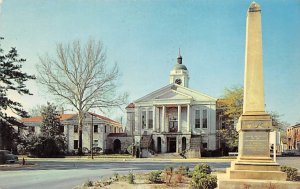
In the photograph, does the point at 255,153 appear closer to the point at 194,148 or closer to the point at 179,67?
the point at 194,148

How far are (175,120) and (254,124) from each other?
40.5 meters

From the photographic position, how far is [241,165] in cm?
1201

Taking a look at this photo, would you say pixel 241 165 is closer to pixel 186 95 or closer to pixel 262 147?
pixel 262 147

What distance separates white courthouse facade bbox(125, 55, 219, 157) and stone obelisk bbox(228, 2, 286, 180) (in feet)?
122

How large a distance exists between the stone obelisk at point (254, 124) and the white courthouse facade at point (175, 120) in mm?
37297

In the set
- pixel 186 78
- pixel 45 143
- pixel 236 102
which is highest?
pixel 186 78

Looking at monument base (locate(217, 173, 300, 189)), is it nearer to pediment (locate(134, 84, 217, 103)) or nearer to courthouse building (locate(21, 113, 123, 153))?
pediment (locate(134, 84, 217, 103))

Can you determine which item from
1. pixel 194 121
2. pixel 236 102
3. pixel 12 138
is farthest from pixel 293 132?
pixel 12 138

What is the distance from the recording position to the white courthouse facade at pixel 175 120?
50688 millimetres

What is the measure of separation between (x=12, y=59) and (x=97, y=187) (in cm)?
1831

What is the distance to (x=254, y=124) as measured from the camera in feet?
40.4

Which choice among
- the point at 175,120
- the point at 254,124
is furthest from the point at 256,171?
the point at 175,120

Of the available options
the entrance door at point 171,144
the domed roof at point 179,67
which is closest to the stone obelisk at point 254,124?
the entrance door at point 171,144

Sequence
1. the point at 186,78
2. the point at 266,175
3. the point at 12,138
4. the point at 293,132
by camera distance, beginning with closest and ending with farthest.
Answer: the point at 266,175
the point at 12,138
the point at 293,132
the point at 186,78
